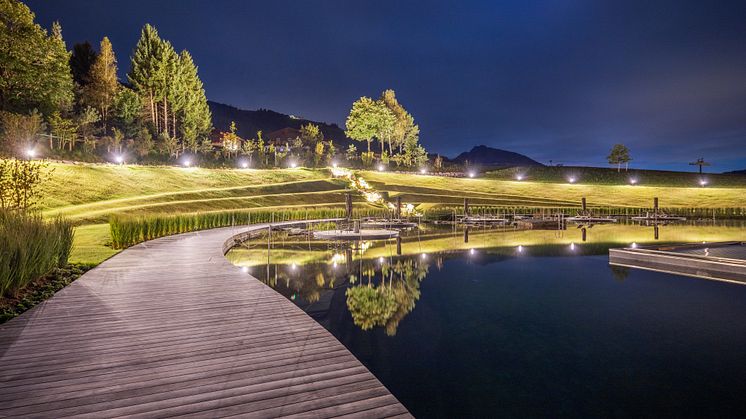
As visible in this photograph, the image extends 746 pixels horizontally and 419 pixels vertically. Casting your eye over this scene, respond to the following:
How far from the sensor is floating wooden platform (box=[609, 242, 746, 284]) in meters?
11.9

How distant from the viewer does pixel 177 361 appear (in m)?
4.45

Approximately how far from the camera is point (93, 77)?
46156 mm

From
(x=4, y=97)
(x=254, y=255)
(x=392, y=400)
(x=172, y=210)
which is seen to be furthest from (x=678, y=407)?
(x=4, y=97)

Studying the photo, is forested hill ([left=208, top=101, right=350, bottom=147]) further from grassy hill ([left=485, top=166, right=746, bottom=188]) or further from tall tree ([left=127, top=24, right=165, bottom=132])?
tall tree ([left=127, top=24, right=165, bottom=132])

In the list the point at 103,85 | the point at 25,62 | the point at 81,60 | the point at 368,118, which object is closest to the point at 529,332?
the point at 25,62

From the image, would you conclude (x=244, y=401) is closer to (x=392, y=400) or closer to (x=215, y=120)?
(x=392, y=400)

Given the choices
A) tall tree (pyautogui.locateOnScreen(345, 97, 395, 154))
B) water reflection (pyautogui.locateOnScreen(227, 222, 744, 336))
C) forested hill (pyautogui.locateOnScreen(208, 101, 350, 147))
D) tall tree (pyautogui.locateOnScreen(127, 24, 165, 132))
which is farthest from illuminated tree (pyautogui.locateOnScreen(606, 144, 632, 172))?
forested hill (pyautogui.locateOnScreen(208, 101, 350, 147))

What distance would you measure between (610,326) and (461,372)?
4.20 metres

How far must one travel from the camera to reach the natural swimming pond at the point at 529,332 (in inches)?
214

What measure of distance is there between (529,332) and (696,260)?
839cm

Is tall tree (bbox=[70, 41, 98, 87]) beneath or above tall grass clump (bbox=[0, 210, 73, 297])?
above

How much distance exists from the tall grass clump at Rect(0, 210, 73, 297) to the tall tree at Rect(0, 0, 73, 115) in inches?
1092

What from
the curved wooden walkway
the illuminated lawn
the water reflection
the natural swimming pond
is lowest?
the natural swimming pond

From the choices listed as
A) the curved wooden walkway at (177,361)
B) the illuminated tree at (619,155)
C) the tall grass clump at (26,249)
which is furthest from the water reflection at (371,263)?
the illuminated tree at (619,155)
